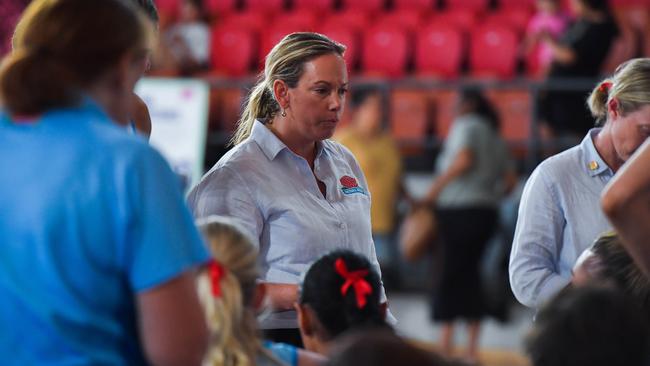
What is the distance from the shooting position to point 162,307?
1.56m

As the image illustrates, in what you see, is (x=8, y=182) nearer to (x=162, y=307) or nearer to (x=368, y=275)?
(x=162, y=307)

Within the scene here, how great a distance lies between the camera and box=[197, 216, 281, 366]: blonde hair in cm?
185

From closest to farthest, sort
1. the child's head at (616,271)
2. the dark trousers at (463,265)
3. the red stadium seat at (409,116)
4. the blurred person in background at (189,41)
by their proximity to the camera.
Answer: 1. the child's head at (616,271)
2. the dark trousers at (463,265)
3. the red stadium seat at (409,116)
4. the blurred person in background at (189,41)

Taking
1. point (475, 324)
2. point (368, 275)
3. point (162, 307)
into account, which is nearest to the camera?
point (162, 307)

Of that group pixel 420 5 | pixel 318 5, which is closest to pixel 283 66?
pixel 420 5

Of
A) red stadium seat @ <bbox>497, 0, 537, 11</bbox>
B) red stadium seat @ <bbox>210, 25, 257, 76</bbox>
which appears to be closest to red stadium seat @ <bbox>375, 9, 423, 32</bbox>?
red stadium seat @ <bbox>497, 0, 537, 11</bbox>

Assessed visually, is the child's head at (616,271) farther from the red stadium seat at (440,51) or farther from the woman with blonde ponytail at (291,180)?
the red stadium seat at (440,51)

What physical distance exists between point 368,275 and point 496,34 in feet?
21.0

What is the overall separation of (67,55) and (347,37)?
7189mm

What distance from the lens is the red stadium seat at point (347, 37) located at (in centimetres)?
867

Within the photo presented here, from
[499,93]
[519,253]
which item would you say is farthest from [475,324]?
[519,253]

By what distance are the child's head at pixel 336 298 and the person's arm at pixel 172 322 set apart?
0.64 meters

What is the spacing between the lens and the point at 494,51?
842cm

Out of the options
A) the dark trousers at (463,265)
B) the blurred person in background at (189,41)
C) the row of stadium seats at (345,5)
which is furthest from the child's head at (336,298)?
the row of stadium seats at (345,5)
